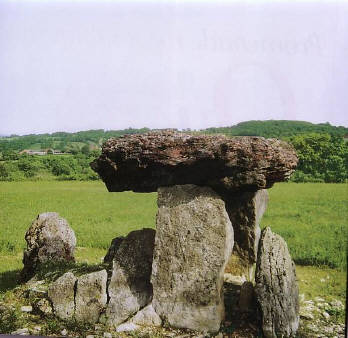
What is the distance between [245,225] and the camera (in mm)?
8391

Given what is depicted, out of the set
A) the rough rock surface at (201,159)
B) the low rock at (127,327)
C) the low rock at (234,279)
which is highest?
the rough rock surface at (201,159)

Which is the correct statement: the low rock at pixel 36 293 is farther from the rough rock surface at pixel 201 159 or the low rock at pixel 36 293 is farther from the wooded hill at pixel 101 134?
the wooded hill at pixel 101 134

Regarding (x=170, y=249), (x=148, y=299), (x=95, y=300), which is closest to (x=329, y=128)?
(x=170, y=249)

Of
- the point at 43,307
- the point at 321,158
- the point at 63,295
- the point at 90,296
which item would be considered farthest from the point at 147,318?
the point at 321,158

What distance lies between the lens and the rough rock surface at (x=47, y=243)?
8.80 m

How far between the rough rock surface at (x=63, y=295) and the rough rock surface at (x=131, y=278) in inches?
24.5

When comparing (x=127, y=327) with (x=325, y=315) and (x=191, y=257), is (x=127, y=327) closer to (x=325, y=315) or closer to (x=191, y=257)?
(x=191, y=257)

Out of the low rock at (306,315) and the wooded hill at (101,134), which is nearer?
the low rock at (306,315)

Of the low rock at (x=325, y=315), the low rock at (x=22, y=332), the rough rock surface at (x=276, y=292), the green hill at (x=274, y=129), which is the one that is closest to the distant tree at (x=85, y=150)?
the green hill at (x=274, y=129)

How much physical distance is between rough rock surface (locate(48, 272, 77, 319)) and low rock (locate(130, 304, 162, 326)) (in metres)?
1.06

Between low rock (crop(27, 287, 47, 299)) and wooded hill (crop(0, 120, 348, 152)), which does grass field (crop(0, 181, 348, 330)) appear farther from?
wooded hill (crop(0, 120, 348, 152))

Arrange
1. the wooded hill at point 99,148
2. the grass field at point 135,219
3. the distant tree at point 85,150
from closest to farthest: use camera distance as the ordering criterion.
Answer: the wooded hill at point 99,148 < the grass field at point 135,219 < the distant tree at point 85,150

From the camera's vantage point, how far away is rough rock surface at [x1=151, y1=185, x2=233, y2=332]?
683 centimetres

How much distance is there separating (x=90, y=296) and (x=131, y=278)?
709 millimetres
